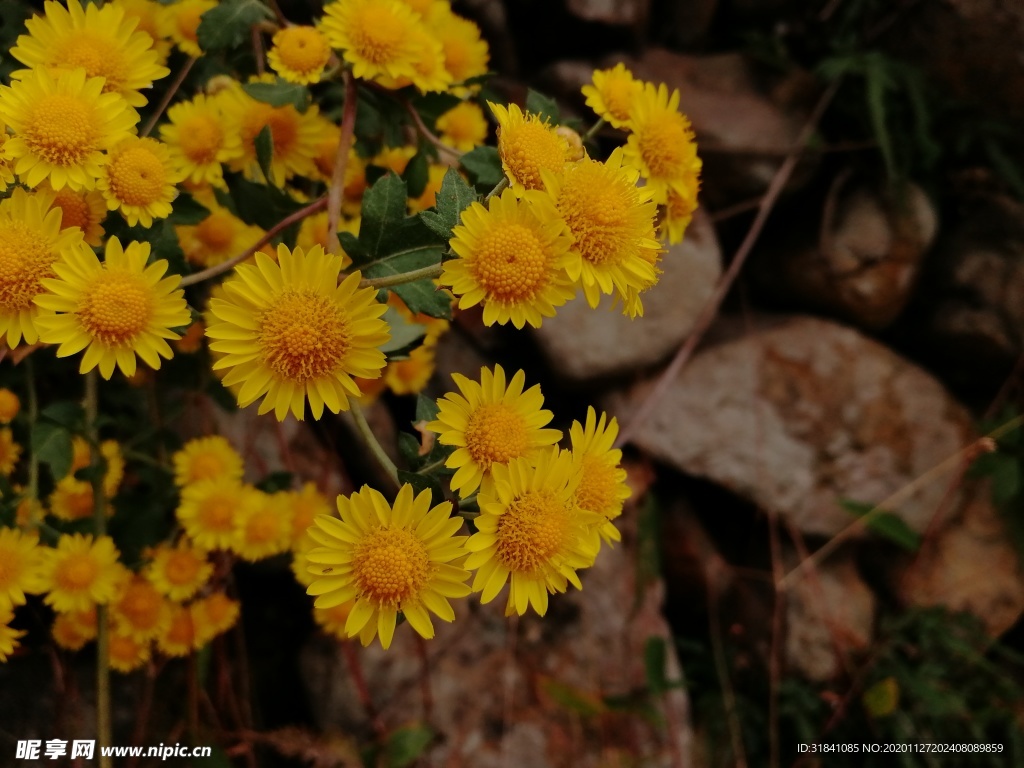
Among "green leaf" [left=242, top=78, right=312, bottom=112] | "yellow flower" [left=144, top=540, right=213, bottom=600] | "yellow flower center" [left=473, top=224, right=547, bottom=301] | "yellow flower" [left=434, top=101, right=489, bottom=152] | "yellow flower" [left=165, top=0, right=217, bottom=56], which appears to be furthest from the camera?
"yellow flower" [left=434, top=101, right=489, bottom=152]

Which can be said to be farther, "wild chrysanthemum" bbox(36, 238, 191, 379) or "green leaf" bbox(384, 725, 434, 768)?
"green leaf" bbox(384, 725, 434, 768)

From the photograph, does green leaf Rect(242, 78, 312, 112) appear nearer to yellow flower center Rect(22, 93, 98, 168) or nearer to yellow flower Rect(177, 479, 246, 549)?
yellow flower center Rect(22, 93, 98, 168)

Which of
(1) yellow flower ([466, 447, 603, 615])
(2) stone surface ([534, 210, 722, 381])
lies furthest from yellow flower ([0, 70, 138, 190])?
(2) stone surface ([534, 210, 722, 381])

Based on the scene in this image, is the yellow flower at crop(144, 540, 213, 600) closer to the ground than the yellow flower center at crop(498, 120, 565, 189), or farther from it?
closer to the ground

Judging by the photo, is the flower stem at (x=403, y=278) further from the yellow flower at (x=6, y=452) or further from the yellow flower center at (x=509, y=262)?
the yellow flower at (x=6, y=452)

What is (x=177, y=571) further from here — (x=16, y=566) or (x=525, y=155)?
(x=525, y=155)

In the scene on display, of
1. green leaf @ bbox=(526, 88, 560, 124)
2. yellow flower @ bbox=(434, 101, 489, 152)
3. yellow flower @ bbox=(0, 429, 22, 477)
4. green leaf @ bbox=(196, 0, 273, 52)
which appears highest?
yellow flower @ bbox=(434, 101, 489, 152)

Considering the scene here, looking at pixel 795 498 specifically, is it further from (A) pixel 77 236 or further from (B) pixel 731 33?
(A) pixel 77 236
